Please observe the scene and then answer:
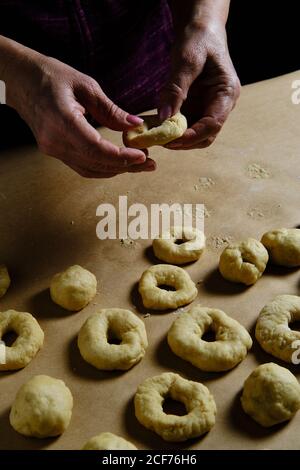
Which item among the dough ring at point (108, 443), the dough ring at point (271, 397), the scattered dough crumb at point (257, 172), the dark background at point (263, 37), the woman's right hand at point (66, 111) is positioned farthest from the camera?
the dark background at point (263, 37)

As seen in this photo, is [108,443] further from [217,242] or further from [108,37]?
[108,37]

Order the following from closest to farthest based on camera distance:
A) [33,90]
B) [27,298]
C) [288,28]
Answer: [33,90] < [27,298] < [288,28]

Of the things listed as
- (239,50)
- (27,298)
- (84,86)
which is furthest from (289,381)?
(239,50)

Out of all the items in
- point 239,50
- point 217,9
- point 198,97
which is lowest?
point 239,50

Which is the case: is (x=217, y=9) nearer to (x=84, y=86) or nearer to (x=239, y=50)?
(x=84, y=86)

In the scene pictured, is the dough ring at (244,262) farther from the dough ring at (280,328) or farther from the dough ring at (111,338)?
the dough ring at (111,338)

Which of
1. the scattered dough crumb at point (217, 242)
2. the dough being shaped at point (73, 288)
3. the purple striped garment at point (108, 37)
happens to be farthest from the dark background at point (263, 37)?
the dough being shaped at point (73, 288)
